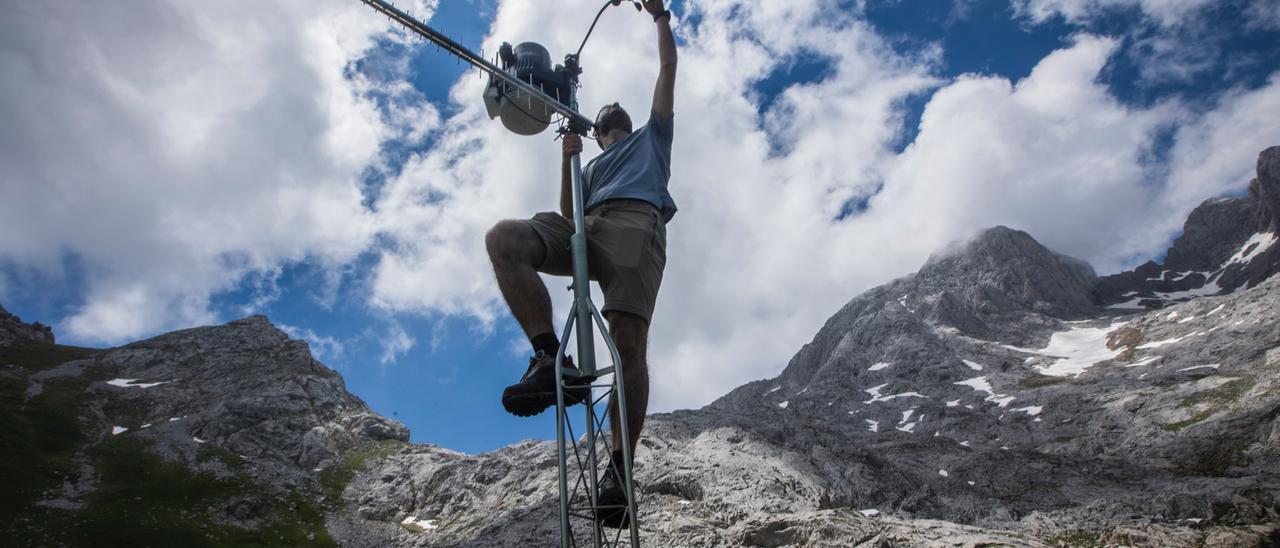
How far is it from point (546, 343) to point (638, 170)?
196 centimetres

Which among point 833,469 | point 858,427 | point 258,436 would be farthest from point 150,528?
point 858,427

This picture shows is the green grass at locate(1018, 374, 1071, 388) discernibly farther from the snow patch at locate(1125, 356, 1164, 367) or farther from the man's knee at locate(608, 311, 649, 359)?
the man's knee at locate(608, 311, 649, 359)

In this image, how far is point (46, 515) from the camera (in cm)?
6619

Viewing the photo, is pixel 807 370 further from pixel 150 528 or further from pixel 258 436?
pixel 150 528

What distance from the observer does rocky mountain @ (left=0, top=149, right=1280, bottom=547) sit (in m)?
26.4

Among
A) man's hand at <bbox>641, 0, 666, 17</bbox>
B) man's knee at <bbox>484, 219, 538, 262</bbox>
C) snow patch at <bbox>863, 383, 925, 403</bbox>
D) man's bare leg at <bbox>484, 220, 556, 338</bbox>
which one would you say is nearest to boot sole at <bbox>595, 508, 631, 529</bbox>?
man's bare leg at <bbox>484, 220, 556, 338</bbox>

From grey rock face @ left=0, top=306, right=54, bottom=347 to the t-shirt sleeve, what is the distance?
483 ft

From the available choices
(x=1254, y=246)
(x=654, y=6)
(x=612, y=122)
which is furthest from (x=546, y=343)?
(x=1254, y=246)

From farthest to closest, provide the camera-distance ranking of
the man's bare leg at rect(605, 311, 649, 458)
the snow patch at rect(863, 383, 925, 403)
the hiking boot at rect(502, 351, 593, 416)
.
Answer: the snow patch at rect(863, 383, 925, 403)
the man's bare leg at rect(605, 311, 649, 458)
the hiking boot at rect(502, 351, 593, 416)

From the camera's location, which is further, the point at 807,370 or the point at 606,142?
the point at 807,370

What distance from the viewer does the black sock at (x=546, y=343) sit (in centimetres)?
512

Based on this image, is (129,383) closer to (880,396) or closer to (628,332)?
(880,396)

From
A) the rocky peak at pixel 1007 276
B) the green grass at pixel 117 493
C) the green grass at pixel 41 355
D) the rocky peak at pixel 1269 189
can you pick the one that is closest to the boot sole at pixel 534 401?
the green grass at pixel 117 493

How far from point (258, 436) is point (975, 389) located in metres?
108
